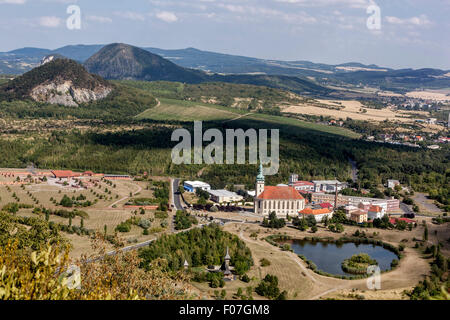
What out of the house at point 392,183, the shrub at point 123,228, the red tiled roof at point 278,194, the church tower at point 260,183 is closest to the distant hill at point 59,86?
the church tower at point 260,183

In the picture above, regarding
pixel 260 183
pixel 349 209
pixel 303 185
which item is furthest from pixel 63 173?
pixel 349 209

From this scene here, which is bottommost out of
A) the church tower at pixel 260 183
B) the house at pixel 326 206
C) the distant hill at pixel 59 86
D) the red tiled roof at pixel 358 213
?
the house at pixel 326 206

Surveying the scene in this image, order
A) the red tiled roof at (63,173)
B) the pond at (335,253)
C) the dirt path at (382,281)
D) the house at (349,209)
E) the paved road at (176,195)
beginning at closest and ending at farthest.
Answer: the dirt path at (382,281) < the pond at (335,253) < the house at (349,209) < the paved road at (176,195) < the red tiled roof at (63,173)

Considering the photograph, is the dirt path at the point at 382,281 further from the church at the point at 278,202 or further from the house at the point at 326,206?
the house at the point at 326,206

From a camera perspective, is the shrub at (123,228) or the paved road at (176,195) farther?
the paved road at (176,195)

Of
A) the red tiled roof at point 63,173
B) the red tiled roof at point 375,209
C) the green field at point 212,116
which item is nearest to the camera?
the red tiled roof at point 375,209

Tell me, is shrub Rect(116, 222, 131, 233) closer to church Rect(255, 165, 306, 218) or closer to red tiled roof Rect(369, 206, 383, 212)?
church Rect(255, 165, 306, 218)

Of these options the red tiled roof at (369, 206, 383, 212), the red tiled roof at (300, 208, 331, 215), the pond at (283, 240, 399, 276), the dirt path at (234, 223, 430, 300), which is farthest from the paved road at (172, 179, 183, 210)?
the red tiled roof at (369, 206, 383, 212)
